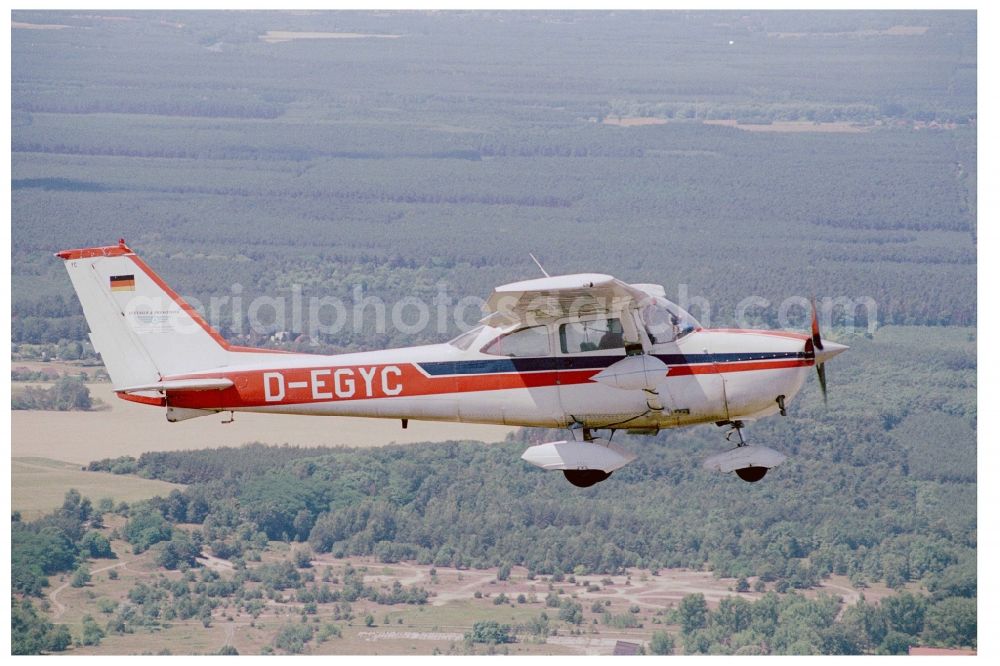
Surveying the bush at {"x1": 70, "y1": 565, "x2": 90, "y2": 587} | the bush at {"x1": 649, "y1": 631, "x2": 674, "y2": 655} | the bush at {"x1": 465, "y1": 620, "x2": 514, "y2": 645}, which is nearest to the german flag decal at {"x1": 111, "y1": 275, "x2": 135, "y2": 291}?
the bush at {"x1": 465, "y1": 620, "x2": 514, "y2": 645}

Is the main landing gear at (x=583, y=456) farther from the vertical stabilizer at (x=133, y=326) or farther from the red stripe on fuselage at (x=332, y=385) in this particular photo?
the vertical stabilizer at (x=133, y=326)

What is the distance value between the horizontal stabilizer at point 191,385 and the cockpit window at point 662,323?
5555 millimetres

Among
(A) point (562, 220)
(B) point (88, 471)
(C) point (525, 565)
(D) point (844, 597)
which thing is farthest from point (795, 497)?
(A) point (562, 220)

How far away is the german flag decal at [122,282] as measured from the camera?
25.0 metres

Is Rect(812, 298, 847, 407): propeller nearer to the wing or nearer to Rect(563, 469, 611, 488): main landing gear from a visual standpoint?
the wing

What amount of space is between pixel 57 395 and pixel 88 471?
41.4 feet

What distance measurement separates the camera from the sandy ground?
100250mm

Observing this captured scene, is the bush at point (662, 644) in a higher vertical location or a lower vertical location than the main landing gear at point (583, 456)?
lower

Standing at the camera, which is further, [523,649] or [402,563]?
[402,563]

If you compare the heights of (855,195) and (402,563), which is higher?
(855,195)

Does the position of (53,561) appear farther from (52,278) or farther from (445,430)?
(52,278)

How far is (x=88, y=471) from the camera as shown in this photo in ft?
318

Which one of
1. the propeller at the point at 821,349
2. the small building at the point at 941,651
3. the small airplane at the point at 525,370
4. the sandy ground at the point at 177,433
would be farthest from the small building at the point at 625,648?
the propeller at the point at 821,349

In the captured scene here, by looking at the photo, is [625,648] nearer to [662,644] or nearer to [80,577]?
[662,644]
